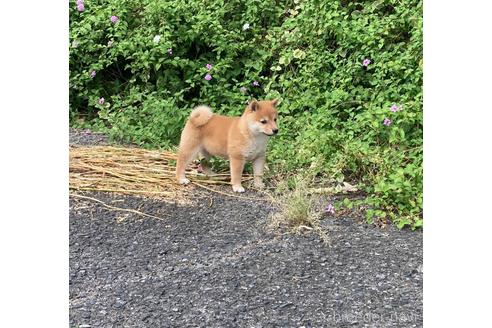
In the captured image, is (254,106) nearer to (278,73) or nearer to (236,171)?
(236,171)

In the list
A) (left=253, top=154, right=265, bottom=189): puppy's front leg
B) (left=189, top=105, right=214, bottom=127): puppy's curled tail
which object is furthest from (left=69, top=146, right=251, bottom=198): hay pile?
(left=189, top=105, right=214, bottom=127): puppy's curled tail

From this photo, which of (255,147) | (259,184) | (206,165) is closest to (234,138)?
(255,147)

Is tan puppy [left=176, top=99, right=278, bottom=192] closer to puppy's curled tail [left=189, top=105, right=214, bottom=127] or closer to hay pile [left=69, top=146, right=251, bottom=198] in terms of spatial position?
puppy's curled tail [left=189, top=105, right=214, bottom=127]

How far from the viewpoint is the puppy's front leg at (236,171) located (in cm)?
500

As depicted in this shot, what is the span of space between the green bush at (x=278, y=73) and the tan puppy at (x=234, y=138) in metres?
0.40

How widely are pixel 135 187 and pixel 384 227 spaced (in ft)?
5.88

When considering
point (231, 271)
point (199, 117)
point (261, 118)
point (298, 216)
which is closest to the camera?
point (231, 271)

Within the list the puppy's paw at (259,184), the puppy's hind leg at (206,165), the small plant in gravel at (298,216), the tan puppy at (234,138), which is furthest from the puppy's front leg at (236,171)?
the small plant in gravel at (298,216)

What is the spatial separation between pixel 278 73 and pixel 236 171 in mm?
2257

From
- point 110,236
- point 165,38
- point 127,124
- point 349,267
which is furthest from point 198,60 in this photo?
point 349,267

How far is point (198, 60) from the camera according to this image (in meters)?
7.10

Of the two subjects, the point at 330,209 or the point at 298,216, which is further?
the point at 330,209

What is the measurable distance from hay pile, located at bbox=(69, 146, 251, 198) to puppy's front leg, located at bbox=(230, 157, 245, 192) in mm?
178

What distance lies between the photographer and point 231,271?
3684 mm
